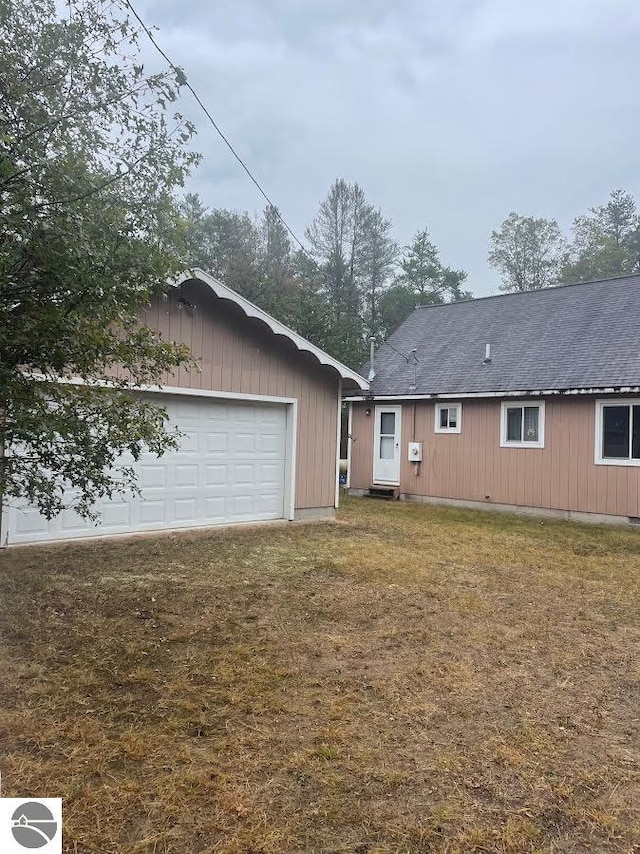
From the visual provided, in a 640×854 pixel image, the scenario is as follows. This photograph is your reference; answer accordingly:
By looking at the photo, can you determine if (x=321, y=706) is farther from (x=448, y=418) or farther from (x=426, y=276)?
(x=426, y=276)

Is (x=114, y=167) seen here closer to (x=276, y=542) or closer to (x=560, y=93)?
(x=276, y=542)

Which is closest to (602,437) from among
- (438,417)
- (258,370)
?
(438,417)

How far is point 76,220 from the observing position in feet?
9.50

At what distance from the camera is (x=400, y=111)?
43.2 ft

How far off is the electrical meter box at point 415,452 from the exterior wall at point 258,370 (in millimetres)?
3598

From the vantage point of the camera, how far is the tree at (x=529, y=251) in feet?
110

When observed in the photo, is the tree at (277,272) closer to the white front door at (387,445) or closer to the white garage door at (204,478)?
the white front door at (387,445)

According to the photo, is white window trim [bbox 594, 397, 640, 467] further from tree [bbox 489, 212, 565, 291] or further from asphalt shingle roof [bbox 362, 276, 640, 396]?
tree [bbox 489, 212, 565, 291]

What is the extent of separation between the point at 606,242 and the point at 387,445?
2429 centimetres

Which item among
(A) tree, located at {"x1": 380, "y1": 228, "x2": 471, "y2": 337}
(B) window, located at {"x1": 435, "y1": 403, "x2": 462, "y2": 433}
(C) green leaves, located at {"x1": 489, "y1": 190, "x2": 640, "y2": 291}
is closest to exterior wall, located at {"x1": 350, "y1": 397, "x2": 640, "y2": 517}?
(B) window, located at {"x1": 435, "y1": 403, "x2": 462, "y2": 433}

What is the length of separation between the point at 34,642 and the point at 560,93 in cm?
1401

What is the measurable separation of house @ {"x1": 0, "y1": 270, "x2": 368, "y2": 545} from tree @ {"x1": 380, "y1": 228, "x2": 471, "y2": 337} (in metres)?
22.9

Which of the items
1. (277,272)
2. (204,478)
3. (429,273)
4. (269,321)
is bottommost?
(204,478)

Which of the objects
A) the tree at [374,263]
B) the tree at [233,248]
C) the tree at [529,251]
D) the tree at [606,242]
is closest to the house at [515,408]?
the tree at [233,248]
